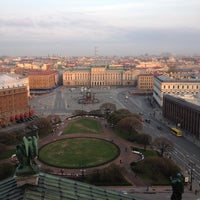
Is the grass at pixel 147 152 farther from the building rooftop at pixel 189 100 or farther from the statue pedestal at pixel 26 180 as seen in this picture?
the statue pedestal at pixel 26 180

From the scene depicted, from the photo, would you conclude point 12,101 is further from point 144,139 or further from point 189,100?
point 189,100

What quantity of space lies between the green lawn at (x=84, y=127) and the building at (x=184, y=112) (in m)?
18.9

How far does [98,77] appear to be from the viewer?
558 feet

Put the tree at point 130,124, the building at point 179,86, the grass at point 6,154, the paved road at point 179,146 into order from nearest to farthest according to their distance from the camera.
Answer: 1. the paved road at point 179,146
2. the grass at point 6,154
3. the tree at point 130,124
4. the building at point 179,86

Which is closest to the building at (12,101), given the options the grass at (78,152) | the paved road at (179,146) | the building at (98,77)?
the grass at (78,152)

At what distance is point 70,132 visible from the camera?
2457 inches

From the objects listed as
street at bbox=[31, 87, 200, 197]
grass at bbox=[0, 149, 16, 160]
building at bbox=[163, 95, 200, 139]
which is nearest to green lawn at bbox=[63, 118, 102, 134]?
street at bbox=[31, 87, 200, 197]

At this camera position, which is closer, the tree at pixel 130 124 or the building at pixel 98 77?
the tree at pixel 130 124

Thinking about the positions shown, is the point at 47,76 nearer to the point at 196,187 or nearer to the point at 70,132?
the point at 70,132

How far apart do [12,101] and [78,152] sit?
34.9 meters

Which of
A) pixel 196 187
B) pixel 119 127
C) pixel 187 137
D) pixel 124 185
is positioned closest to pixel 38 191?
pixel 124 185

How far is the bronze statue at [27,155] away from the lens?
31.1ft

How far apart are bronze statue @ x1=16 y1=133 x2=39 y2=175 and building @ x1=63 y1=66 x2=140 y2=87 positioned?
159768 millimetres

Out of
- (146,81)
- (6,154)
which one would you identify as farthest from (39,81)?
(6,154)
